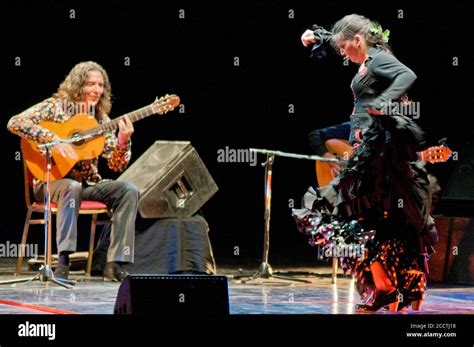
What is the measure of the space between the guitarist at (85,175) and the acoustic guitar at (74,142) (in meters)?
0.05

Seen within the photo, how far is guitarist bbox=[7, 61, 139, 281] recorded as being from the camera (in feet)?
19.5

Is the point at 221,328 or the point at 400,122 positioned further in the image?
the point at 400,122

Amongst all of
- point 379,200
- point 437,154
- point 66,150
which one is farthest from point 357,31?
point 66,150

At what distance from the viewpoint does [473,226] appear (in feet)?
20.8

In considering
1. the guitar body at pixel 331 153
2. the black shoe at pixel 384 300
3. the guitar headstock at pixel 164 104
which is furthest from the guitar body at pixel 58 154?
the black shoe at pixel 384 300

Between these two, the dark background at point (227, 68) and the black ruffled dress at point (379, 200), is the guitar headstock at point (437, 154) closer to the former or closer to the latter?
the black ruffled dress at point (379, 200)

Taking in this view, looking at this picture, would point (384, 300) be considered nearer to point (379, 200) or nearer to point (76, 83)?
point (379, 200)

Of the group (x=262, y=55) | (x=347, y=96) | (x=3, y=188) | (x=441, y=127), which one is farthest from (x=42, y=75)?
(x=441, y=127)

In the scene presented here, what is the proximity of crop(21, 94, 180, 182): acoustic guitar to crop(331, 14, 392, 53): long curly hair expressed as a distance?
5.96 feet

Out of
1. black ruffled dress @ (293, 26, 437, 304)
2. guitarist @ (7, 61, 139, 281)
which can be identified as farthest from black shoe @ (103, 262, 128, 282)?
black ruffled dress @ (293, 26, 437, 304)

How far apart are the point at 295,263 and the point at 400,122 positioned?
3.21 meters

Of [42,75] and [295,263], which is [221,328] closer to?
[295,263]

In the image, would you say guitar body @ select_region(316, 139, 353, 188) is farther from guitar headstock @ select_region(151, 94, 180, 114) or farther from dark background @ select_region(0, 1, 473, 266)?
dark background @ select_region(0, 1, 473, 266)

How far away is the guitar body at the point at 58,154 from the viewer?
6.09m
